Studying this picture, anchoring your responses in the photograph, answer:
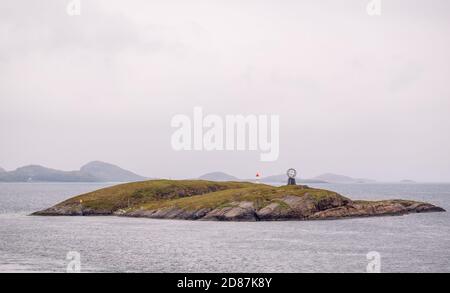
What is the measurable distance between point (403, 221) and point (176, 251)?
235 feet

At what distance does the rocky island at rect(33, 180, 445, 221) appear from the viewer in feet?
503

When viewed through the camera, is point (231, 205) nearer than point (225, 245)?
No

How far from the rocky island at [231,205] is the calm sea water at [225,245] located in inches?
285

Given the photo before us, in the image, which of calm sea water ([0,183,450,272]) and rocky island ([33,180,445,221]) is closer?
calm sea water ([0,183,450,272])

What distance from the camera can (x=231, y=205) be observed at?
157375mm

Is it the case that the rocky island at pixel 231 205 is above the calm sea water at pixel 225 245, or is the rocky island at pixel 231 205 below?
above

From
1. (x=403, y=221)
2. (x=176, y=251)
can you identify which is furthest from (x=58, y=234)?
(x=403, y=221)

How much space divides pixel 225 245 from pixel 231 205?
53425 mm

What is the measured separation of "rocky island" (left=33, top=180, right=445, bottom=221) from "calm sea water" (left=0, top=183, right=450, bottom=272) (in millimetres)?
7247

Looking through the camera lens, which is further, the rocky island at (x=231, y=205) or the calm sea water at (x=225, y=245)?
the rocky island at (x=231, y=205)

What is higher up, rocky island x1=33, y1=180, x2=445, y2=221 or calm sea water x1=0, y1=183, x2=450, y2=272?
rocky island x1=33, y1=180, x2=445, y2=221

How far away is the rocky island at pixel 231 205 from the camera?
15338 cm

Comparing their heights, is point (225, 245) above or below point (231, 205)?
below

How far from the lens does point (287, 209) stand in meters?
152
